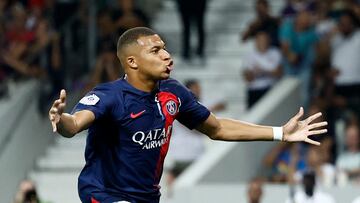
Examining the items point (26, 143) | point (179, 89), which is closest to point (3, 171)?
point (26, 143)

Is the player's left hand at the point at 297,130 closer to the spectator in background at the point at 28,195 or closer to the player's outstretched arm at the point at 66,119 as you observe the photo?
the player's outstretched arm at the point at 66,119

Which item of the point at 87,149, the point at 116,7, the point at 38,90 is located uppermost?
the point at 116,7

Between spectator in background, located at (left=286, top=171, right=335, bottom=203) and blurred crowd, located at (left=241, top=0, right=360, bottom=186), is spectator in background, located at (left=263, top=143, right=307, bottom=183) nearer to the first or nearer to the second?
blurred crowd, located at (left=241, top=0, right=360, bottom=186)

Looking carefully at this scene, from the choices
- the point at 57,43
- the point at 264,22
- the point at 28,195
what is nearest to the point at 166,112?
the point at 28,195

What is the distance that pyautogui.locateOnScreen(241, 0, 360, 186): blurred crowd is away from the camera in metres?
15.3

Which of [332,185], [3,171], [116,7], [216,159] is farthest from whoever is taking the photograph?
[116,7]

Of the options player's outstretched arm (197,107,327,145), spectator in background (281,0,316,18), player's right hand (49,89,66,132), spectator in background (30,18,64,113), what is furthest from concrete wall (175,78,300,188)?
player's right hand (49,89,66,132)

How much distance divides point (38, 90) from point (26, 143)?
68cm

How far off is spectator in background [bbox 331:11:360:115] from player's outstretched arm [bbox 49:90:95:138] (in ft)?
27.2

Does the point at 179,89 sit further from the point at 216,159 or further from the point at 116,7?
the point at 116,7

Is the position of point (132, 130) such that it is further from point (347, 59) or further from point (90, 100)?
point (347, 59)

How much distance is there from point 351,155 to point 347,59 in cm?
153

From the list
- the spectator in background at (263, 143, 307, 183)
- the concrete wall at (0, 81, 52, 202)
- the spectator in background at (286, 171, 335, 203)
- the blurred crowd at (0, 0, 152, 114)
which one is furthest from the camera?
the blurred crowd at (0, 0, 152, 114)

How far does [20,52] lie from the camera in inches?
672
